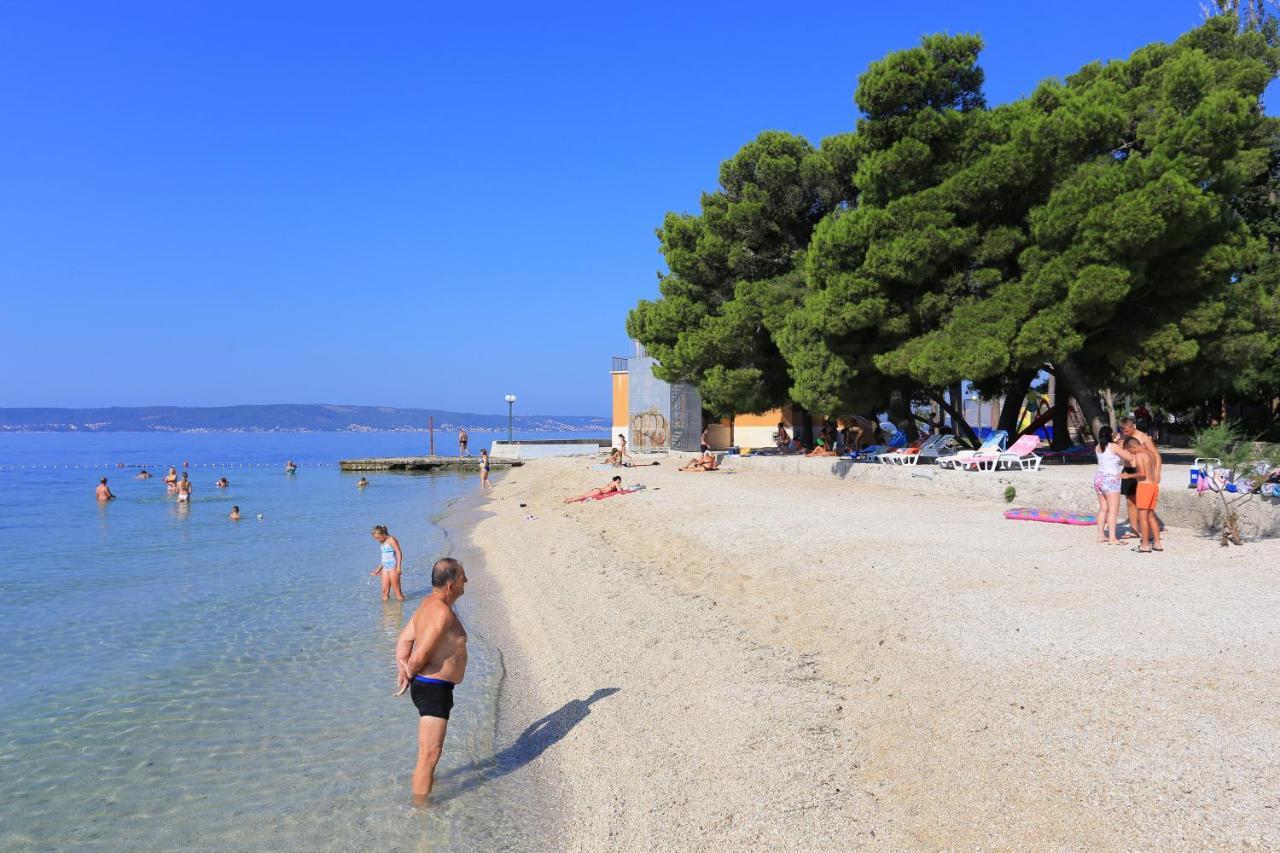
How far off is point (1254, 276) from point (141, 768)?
2218 centimetres

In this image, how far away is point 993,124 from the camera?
708 inches

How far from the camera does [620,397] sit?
117 ft

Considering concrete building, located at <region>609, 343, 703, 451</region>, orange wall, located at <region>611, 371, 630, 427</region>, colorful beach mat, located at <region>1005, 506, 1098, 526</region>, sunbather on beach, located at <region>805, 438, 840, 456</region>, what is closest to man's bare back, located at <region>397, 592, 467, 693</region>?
colorful beach mat, located at <region>1005, 506, 1098, 526</region>

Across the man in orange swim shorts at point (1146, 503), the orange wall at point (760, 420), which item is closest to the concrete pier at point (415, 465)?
the orange wall at point (760, 420)

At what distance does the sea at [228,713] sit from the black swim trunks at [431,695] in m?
0.64

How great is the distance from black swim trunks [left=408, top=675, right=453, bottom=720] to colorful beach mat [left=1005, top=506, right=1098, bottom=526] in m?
9.09

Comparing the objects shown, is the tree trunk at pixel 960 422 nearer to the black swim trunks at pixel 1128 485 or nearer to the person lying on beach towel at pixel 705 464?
the person lying on beach towel at pixel 705 464

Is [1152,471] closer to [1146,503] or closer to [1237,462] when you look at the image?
[1146,503]

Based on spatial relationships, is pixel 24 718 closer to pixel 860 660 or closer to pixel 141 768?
pixel 141 768

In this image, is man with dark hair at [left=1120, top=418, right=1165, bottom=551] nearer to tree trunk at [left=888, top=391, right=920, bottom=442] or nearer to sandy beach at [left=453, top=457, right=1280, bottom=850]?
sandy beach at [left=453, top=457, right=1280, bottom=850]

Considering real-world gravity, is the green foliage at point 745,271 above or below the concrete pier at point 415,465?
above

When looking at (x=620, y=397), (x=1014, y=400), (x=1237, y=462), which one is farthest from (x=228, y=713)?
(x=620, y=397)

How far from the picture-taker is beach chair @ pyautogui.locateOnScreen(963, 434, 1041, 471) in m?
15.8

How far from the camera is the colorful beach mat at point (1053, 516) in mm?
10797
